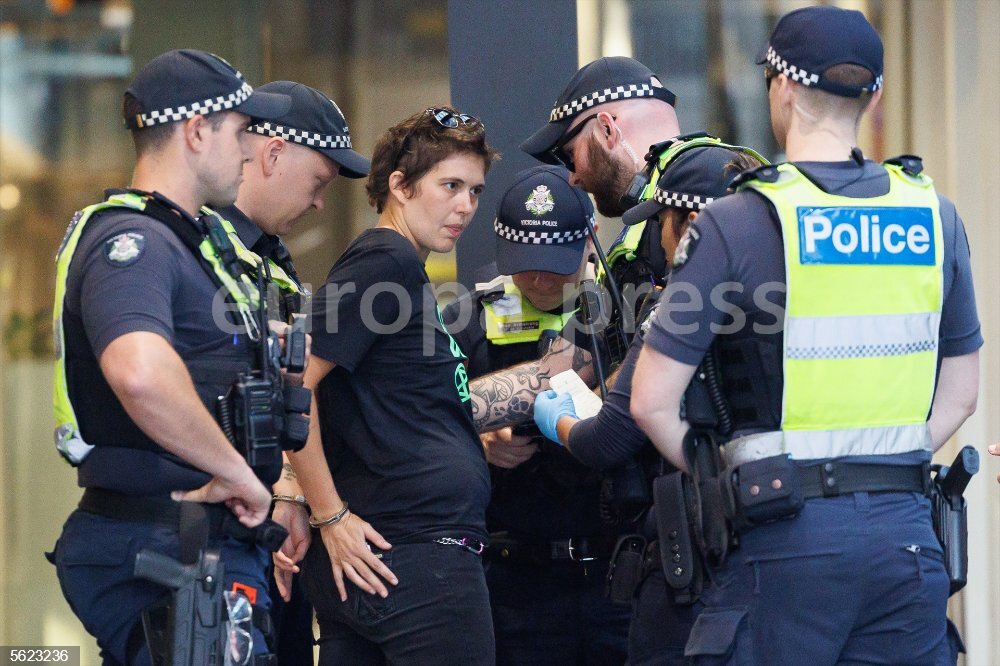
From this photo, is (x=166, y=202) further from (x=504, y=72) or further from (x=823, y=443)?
(x=504, y=72)

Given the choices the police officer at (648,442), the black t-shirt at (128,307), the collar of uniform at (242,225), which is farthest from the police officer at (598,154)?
the black t-shirt at (128,307)

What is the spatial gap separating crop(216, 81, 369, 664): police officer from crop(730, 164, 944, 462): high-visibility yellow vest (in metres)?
1.39

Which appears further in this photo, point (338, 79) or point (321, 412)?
point (338, 79)

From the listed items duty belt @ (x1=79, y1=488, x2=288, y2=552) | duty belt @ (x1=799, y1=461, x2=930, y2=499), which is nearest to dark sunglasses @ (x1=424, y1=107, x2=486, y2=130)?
duty belt @ (x1=79, y1=488, x2=288, y2=552)

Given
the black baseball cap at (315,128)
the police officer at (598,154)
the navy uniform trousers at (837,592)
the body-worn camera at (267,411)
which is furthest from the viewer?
the black baseball cap at (315,128)

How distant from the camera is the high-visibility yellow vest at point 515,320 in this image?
347 centimetres

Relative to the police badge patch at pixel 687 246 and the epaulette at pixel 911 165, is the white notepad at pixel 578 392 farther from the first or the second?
the epaulette at pixel 911 165

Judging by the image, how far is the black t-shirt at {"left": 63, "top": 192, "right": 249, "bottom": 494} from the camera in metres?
2.29

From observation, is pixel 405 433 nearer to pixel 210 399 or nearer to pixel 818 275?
pixel 210 399

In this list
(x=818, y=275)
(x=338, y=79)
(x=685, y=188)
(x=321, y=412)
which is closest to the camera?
(x=818, y=275)

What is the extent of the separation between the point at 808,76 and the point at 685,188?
440 millimetres

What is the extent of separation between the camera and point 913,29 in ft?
14.1

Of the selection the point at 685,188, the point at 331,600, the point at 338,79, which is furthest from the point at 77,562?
the point at 338,79

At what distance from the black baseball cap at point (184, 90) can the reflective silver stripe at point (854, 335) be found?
124 centimetres
